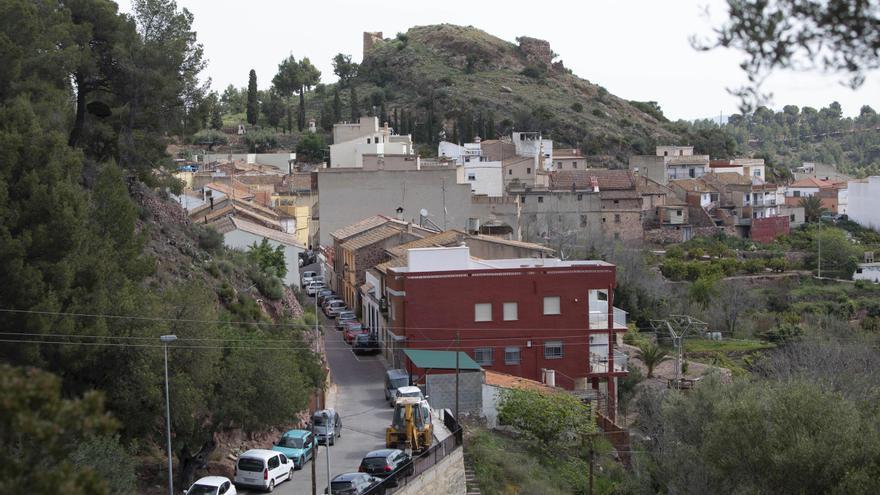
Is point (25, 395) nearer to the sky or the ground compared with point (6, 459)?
nearer to the sky

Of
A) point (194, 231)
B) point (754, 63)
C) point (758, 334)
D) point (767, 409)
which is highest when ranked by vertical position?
point (754, 63)

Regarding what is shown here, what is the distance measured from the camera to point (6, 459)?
7883 millimetres

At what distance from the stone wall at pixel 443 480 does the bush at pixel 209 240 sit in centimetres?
1452

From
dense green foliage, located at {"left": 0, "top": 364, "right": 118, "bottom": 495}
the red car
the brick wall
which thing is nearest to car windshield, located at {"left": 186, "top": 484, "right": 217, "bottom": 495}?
dense green foliage, located at {"left": 0, "top": 364, "right": 118, "bottom": 495}

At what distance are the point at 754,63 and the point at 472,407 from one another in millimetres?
19107

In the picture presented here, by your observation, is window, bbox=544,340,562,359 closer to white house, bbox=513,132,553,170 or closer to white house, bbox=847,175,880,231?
white house, bbox=513,132,553,170

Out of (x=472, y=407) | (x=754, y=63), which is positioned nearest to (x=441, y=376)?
(x=472, y=407)

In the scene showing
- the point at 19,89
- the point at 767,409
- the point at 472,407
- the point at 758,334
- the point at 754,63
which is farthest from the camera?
the point at 758,334

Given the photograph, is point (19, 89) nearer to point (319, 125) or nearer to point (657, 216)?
point (657, 216)

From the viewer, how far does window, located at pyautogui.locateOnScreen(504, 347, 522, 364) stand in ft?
105

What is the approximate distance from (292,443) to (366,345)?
45.5 ft

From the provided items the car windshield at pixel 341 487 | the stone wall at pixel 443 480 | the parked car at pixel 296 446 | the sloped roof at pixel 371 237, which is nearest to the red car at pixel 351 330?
the sloped roof at pixel 371 237

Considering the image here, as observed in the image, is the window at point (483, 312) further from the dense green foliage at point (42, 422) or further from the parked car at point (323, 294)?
the dense green foliage at point (42, 422)

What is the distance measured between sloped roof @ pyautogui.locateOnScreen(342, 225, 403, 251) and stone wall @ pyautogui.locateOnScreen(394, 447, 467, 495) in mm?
21180
